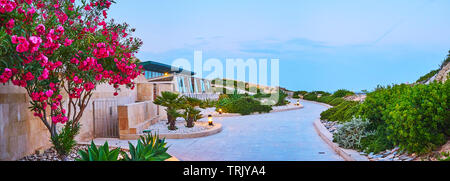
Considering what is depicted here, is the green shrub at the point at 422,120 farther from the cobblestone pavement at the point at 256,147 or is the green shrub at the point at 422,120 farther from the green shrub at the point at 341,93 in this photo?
the green shrub at the point at 341,93

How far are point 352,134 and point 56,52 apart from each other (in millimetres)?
6169

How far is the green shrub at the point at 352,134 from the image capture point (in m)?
6.49

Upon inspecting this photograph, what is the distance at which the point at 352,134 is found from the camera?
686 centimetres

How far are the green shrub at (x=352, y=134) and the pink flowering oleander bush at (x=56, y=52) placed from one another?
478 centimetres

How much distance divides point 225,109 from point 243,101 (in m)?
1.58

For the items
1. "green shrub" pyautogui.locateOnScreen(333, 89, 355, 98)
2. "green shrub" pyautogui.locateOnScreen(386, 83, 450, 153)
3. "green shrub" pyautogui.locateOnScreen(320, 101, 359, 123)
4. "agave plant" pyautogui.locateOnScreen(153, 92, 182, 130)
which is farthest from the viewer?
"green shrub" pyautogui.locateOnScreen(333, 89, 355, 98)

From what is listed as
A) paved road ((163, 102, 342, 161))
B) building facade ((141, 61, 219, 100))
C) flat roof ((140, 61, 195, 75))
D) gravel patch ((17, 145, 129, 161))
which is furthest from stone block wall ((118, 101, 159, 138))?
flat roof ((140, 61, 195, 75))

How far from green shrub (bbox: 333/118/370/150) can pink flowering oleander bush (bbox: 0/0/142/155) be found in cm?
478

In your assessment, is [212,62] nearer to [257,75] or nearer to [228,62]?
[228,62]

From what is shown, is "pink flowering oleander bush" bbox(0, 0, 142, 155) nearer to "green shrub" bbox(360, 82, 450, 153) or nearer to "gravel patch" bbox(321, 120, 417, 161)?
"gravel patch" bbox(321, 120, 417, 161)

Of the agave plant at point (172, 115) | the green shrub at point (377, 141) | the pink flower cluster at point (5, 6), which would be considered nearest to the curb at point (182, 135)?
the agave plant at point (172, 115)

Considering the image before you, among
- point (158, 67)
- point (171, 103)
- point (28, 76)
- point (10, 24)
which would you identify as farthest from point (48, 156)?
point (158, 67)

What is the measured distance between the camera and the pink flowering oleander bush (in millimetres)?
3615
